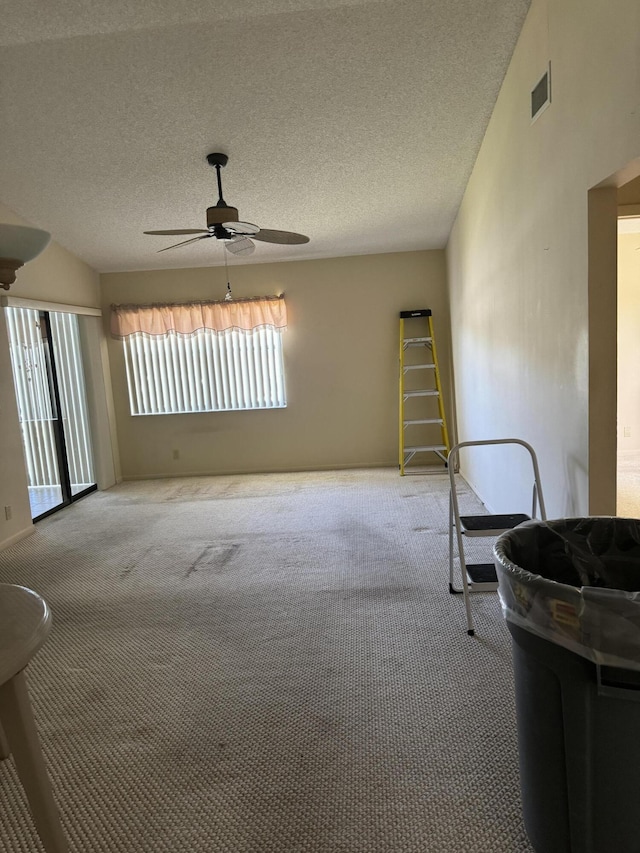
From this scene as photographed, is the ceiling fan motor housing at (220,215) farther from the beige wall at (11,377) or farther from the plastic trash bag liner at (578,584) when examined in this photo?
the plastic trash bag liner at (578,584)

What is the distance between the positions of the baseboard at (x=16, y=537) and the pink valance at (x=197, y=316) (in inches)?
97.3

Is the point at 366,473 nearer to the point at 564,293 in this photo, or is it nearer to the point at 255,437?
the point at 255,437

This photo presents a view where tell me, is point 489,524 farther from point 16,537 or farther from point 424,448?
point 16,537

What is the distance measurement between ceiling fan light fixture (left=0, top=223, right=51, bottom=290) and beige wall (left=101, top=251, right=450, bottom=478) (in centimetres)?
442

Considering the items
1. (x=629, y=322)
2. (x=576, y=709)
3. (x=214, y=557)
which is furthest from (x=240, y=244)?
(x=629, y=322)

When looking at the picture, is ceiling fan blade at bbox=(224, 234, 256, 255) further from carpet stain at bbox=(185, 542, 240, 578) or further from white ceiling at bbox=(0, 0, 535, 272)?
carpet stain at bbox=(185, 542, 240, 578)

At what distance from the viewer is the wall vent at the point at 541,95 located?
2.29 meters

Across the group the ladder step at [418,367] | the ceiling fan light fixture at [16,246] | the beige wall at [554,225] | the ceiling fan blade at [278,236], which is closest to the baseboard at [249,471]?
the ladder step at [418,367]

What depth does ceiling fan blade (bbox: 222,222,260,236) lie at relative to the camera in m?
3.13

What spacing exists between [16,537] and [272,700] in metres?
2.98

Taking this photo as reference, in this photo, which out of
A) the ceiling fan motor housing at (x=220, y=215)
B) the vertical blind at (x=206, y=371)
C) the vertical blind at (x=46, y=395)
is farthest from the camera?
the vertical blind at (x=206, y=371)

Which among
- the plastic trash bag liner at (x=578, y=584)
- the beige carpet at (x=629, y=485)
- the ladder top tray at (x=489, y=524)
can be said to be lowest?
the beige carpet at (x=629, y=485)

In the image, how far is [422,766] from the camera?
164 cm

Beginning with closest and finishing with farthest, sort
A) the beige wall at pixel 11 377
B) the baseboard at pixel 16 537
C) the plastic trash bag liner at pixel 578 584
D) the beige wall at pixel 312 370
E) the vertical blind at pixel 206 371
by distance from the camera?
the plastic trash bag liner at pixel 578 584 → the baseboard at pixel 16 537 → the beige wall at pixel 11 377 → the beige wall at pixel 312 370 → the vertical blind at pixel 206 371
